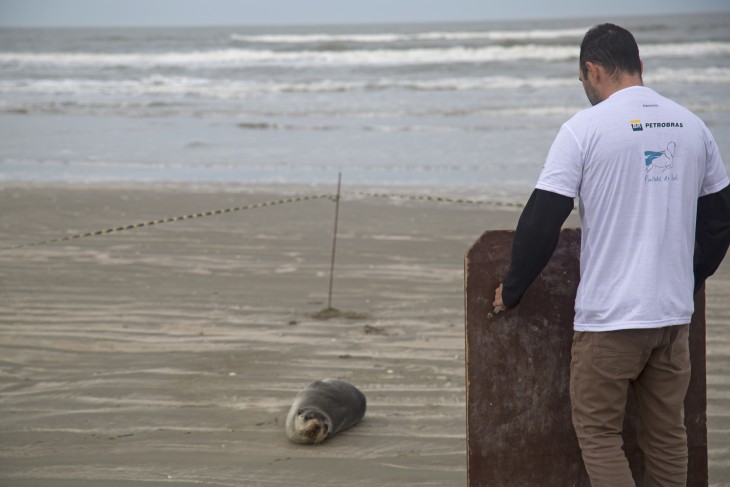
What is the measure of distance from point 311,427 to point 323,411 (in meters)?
0.11

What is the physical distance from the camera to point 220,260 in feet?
27.2

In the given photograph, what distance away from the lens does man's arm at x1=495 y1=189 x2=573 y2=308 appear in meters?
2.77

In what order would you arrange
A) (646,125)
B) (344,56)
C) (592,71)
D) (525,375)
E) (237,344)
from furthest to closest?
(344,56)
(237,344)
(525,375)
(592,71)
(646,125)

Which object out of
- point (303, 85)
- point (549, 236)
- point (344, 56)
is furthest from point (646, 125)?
point (344, 56)

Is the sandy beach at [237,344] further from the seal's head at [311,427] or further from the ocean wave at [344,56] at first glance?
the ocean wave at [344,56]

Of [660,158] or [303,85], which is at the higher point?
[660,158]

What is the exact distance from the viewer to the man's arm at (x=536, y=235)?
277 cm

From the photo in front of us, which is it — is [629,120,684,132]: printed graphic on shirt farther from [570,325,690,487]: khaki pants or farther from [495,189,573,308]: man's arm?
[570,325,690,487]: khaki pants

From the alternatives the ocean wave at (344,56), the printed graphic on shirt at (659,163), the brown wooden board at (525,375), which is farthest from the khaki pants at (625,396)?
the ocean wave at (344,56)

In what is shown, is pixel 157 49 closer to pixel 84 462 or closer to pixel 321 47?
pixel 321 47

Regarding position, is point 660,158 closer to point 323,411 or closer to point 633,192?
point 633,192

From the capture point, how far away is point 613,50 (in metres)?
2.83

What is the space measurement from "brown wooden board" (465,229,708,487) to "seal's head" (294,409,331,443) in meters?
1.36

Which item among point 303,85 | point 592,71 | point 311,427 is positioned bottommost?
point 311,427
